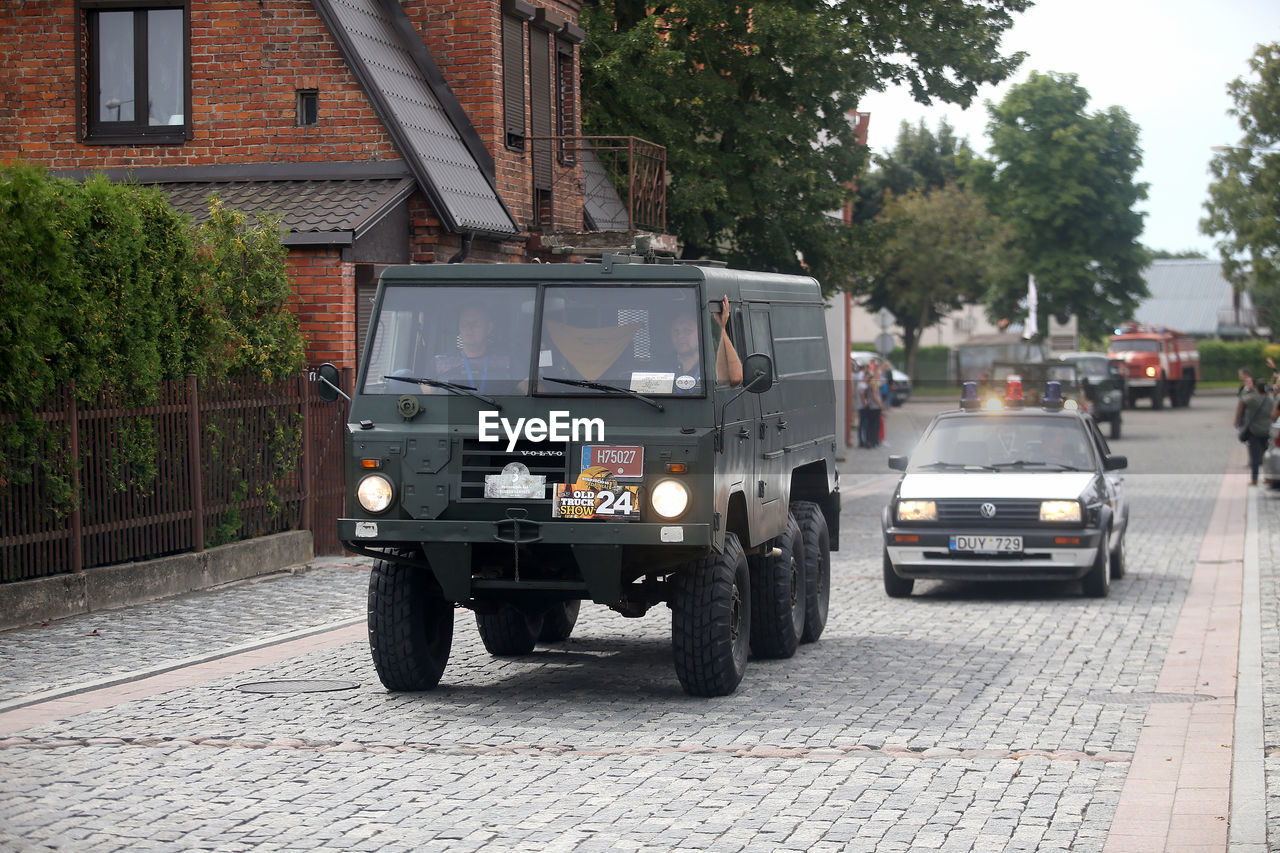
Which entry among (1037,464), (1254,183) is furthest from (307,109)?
(1254,183)

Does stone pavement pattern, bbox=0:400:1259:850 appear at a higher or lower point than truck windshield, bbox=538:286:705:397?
lower

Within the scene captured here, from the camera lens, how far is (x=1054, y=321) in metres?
75.2

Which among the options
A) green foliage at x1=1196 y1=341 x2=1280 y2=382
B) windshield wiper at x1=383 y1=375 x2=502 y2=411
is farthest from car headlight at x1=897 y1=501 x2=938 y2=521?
green foliage at x1=1196 y1=341 x2=1280 y2=382

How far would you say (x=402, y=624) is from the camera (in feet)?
31.6

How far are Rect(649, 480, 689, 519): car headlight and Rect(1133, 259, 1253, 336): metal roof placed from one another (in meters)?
118

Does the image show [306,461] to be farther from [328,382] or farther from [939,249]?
[939,249]

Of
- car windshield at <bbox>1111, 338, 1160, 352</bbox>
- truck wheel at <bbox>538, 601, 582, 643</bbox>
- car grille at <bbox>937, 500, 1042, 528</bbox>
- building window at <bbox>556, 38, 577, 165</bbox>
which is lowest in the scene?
truck wheel at <bbox>538, 601, 582, 643</bbox>

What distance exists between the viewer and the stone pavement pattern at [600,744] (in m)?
6.77

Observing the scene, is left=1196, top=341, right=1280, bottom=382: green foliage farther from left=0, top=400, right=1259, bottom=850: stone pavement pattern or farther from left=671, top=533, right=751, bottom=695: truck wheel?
left=671, top=533, right=751, bottom=695: truck wheel

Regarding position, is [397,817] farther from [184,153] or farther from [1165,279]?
[1165,279]

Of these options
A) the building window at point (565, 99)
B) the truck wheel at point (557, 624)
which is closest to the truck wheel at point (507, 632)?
the truck wheel at point (557, 624)

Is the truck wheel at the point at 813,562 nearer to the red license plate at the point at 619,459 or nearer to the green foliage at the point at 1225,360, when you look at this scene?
the red license plate at the point at 619,459

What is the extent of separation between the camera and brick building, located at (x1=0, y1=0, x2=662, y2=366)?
18.0 metres

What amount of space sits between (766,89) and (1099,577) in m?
13.5
